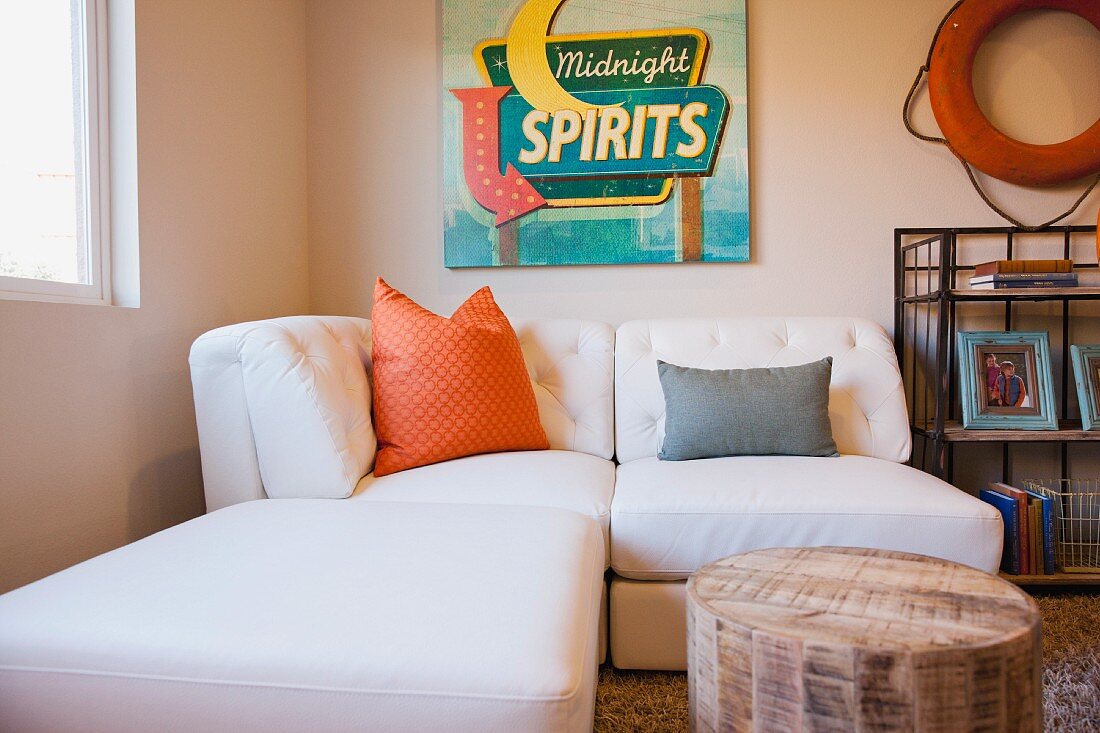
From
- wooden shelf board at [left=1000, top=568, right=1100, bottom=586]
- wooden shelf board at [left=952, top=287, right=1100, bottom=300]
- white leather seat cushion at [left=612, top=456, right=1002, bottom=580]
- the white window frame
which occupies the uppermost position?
the white window frame

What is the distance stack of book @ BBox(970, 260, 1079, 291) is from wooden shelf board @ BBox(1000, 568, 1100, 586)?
33.4 inches

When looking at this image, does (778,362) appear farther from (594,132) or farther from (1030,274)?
(594,132)

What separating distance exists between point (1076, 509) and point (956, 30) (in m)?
1.62

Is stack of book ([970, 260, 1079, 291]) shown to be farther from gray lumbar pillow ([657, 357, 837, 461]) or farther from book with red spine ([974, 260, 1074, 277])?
gray lumbar pillow ([657, 357, 837, 461])

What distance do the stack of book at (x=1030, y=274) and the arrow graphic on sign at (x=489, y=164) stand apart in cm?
144

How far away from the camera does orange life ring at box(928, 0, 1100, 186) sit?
231 cm

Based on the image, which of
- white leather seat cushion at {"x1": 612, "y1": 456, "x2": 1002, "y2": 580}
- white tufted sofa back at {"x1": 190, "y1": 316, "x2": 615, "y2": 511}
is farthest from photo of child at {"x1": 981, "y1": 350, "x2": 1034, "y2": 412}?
white tufted sofa back at {"x1": 190, "y1": 316, "x2": 615, "y2": 511}

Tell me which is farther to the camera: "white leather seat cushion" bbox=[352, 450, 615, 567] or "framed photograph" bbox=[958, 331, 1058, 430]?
"framed photograph" bbox=[958, 331, 1058, 430]

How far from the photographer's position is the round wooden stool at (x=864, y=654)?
0.83 metres

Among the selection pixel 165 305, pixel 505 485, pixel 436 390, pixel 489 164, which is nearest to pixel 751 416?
pixel 505 485

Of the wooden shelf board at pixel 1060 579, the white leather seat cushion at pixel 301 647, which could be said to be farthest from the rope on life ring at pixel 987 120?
the white leather seat cushion at pixel 301 647

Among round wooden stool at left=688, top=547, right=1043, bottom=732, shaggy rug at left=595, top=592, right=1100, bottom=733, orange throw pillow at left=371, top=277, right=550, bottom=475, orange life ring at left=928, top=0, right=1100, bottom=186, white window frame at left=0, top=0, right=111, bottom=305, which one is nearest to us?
round wooden stool at left=688, top=547, right=1043, bottom=732

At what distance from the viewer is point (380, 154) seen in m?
2.67

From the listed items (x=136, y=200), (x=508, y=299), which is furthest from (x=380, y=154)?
(x=136, y=200)
